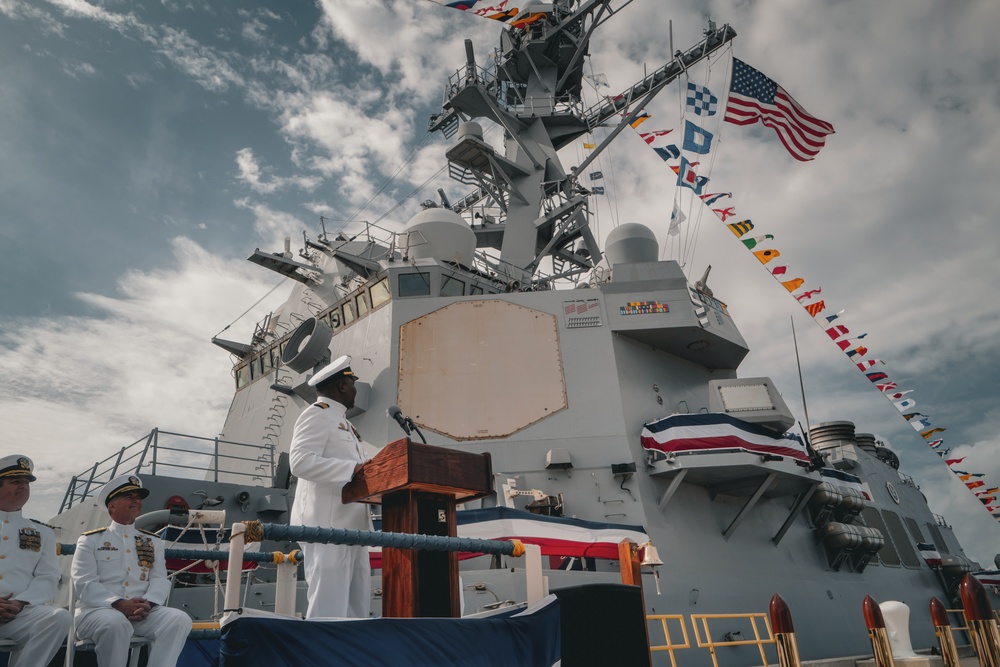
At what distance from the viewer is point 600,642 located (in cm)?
246

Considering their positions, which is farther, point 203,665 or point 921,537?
point 921,537

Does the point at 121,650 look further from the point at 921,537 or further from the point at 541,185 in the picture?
the point at 921,537

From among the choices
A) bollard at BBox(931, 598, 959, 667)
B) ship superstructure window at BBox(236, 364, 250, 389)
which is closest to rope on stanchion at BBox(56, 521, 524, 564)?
bollard at BBox(931, 598, 959, 667)

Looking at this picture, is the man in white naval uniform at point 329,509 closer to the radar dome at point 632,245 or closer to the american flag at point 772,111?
the radar dome at point 632,245

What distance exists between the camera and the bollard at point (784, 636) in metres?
3.14

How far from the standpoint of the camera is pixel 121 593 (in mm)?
3043

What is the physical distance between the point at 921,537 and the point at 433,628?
66.7 ft

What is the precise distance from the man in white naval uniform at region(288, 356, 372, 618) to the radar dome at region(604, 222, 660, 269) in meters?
10.3

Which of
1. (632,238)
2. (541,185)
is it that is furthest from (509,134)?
(632,238)

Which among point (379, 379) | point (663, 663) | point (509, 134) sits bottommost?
point (663, 663)

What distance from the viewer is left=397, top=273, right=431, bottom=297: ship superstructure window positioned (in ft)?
38.3

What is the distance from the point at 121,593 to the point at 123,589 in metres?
0.02

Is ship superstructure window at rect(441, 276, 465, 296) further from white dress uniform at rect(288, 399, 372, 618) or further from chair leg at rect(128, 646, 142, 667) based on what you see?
chair leg at rect(128, 646, 142, 667)

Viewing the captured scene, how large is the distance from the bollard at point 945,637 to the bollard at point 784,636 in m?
0.91
